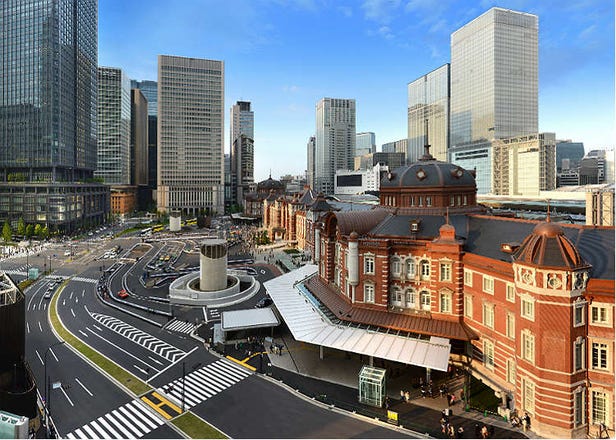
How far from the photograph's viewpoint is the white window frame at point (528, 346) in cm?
3359

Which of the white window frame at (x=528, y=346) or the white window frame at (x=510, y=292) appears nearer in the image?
the white window frame at (x=528, y=346)

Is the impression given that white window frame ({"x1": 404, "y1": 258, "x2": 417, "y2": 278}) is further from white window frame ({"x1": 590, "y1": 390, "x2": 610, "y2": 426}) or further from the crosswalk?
the crosswalk

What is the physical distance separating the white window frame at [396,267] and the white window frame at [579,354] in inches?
805

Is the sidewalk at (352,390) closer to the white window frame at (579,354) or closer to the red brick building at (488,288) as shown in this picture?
the red brick building at (488,288)

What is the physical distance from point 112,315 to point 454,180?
58.3 m

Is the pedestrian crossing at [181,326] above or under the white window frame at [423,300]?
under

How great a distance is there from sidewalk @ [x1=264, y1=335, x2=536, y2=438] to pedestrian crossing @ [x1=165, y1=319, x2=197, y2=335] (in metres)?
15.7

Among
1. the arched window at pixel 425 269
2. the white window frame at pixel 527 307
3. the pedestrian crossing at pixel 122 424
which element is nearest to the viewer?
the white window frame at pixel 527 307

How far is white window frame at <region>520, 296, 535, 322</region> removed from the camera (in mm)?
33503

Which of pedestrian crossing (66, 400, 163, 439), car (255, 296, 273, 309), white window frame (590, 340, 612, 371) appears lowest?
pedestrian crossing (66, 400, 163, 439)

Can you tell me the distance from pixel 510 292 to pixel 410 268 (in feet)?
42.1

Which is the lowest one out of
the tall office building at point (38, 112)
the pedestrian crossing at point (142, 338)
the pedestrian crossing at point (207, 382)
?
the pedestrian crossing at point (207, 382)

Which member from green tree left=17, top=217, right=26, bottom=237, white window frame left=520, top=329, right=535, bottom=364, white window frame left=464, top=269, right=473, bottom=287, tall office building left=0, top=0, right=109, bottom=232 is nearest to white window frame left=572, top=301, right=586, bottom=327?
white window frame left=520, top=329, right=535, bottom=364

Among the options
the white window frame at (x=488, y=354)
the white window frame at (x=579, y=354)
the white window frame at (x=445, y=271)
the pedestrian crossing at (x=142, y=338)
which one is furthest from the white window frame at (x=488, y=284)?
the pedestrian crossing at (x=142, y=338)
